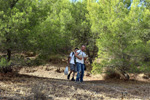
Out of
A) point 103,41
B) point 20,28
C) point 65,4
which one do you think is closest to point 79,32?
point 65,4

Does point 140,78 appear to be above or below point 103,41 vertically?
below

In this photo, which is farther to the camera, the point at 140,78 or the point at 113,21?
the point at 140,78

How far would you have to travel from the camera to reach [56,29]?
766cm

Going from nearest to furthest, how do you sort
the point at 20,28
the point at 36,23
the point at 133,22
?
1. the point at 20,28
2. the point at 36,23
3. the point at 133,22

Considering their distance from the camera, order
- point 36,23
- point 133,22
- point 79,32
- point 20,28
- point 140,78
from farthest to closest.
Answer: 1. point 79,32
2. point 140,78
3. point 133,22
4. point 36,23
5. point 20,28

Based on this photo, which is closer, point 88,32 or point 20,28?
point 20,28

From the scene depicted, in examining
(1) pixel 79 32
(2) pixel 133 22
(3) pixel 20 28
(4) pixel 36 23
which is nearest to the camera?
(3) pixel 20 28

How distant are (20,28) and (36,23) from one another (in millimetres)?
1056

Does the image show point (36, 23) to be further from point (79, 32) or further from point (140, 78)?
point (140, 78)

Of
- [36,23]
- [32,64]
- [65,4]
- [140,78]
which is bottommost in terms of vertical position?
[140,78]

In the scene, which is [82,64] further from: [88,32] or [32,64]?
[88,32]

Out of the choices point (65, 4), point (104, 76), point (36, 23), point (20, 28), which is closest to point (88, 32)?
point (65, 4)

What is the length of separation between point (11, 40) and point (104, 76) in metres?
5.86

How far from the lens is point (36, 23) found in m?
6.86
